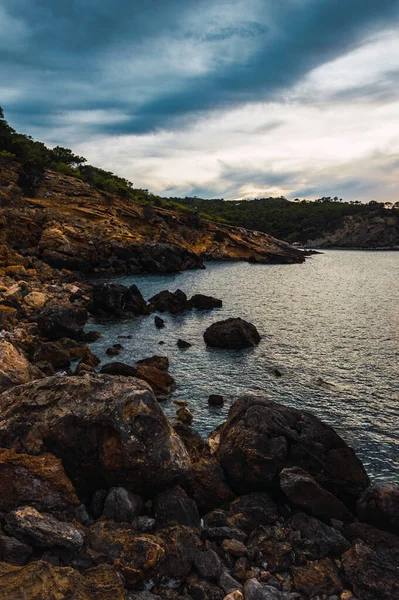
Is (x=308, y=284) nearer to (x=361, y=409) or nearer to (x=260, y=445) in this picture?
(x=361, y=409)

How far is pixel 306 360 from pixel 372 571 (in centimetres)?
2074

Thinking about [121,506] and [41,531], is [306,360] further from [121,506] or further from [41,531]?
[41,531]

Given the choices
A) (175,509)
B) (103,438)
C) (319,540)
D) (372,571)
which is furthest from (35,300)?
(372,571)

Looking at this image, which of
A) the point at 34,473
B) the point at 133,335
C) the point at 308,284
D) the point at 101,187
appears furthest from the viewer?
the point at 101,187

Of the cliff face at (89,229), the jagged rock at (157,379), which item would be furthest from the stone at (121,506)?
the cliff face at (89,229)

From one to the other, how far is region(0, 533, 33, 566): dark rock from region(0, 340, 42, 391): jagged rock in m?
9.66

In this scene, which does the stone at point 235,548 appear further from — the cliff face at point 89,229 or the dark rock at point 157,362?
the cliff face at point 89,229

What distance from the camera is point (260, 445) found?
1315cm

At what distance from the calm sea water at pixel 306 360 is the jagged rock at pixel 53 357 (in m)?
3.58

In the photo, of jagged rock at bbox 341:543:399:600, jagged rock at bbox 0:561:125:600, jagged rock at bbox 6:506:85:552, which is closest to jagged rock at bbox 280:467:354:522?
jagged rock at bbox 341:543:399:600

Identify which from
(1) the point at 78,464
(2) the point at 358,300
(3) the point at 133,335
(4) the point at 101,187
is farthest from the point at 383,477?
(4) the point at 101,187

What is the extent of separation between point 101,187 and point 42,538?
4696 inches

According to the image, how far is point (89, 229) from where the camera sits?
289 ft

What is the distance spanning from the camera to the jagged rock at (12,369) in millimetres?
16703
